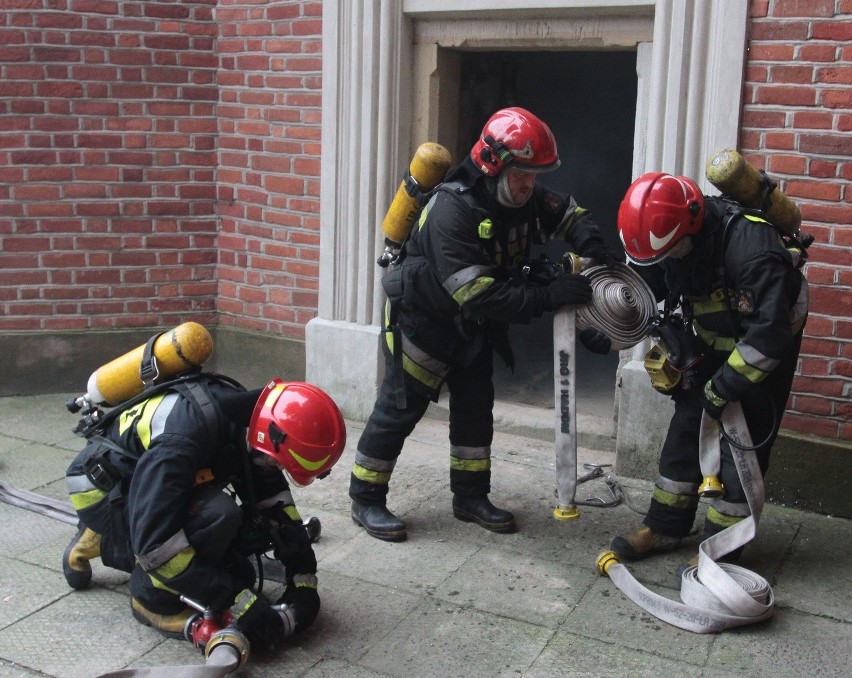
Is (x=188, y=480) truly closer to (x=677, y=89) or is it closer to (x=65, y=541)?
(x=65, y=541)

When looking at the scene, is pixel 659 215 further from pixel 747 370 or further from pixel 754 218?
pixel 747 370

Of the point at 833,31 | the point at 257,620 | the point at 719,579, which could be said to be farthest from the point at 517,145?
the point at 257,620

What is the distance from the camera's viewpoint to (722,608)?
409 cm

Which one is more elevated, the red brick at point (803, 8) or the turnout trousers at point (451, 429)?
the red brick at point (803, 8)

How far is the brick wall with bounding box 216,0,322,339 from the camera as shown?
6480 mm

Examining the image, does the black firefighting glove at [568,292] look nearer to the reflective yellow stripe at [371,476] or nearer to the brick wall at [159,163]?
the reflective yellow stripe at [371,476]

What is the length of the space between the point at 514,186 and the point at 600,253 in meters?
0.52

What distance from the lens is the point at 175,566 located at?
364 cm

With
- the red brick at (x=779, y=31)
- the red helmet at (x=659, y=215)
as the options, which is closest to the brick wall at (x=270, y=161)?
the red brick at (x=779, y=31)

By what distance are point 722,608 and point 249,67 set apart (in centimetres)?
447

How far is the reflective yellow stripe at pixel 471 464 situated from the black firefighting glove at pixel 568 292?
92 centimetres

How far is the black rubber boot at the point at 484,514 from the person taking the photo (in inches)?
196

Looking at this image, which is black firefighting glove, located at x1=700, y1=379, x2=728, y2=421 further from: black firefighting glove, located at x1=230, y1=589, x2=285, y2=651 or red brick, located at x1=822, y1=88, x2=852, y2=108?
black firefighting glove, located at x1=230, y1=589, x2=285, y2=651

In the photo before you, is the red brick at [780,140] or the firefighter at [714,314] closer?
the firefighter at [714,314]
